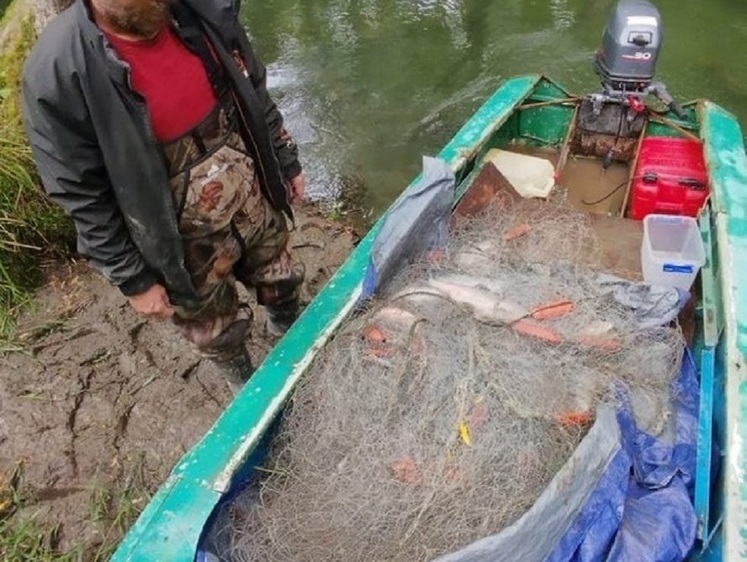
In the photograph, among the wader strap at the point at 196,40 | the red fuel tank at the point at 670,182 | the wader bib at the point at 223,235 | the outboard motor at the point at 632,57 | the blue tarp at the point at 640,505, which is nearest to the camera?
the blue tarp at the point at 640,505

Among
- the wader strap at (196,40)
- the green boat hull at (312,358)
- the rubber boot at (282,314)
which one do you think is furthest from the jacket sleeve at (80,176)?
the rubber boot at (282,314)

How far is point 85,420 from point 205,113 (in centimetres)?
196

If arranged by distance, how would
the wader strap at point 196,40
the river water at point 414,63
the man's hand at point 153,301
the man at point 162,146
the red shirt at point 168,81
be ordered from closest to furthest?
1. the man at point 162,146
2. the red shirt at point 168,81
3. the wader strap at point 196,40
4. the man's hand at point 153,301
5. the river water at point 414,63

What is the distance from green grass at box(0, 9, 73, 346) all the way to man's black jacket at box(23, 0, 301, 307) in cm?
188

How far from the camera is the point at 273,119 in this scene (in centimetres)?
305

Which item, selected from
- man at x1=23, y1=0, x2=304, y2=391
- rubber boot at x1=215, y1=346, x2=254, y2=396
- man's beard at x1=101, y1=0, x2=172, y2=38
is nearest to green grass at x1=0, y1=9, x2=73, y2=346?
rubber boot at x1=215, y1=346, x2=254, y2=396

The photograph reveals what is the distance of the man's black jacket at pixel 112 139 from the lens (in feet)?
7.34

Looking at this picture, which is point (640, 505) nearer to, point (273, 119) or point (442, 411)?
point (442, 411)

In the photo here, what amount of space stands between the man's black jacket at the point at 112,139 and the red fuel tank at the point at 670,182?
7.05ft

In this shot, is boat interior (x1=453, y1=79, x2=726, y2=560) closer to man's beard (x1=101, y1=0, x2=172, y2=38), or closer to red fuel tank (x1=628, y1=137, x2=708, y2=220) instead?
red fuel tank (x1=628, y1=137, x2=708, y2=220)

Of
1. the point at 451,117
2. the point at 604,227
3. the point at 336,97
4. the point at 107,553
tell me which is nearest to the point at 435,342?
the point at 604,227

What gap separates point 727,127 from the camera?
3930mm

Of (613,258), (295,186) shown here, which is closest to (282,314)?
(295,186)

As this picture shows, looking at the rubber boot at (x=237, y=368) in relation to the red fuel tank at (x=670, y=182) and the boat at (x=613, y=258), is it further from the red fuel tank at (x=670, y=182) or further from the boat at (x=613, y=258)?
the red fuel tank at (x=670, y=182)
